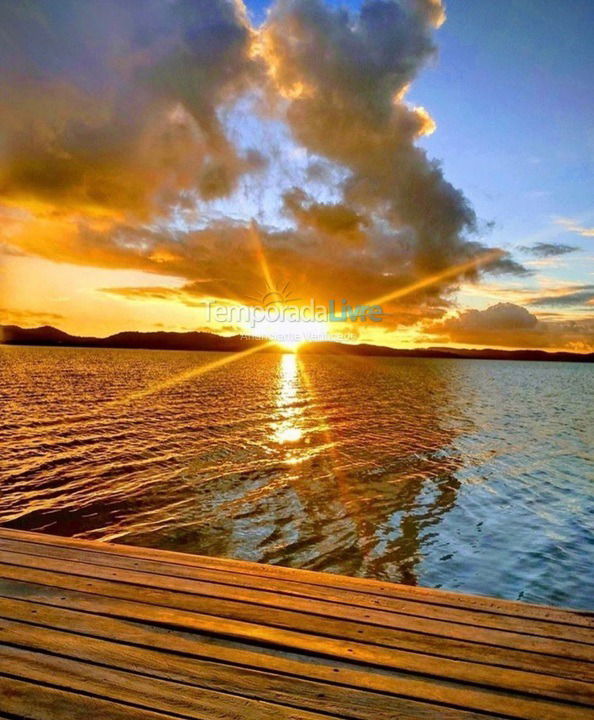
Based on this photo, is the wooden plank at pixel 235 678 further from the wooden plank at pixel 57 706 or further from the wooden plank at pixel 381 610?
the wooden plank at pixel 381 610

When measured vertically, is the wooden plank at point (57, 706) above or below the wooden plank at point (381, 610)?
above

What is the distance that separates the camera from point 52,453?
19000mm

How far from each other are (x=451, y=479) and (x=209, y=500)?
835 cm

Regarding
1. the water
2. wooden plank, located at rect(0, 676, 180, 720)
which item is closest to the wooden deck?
wooden plank, located at rect(0, 676, 180, 720)

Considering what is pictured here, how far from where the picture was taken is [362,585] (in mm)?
5004

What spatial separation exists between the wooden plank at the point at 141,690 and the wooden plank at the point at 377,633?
942 mm

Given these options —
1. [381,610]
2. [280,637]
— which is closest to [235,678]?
[280,637]

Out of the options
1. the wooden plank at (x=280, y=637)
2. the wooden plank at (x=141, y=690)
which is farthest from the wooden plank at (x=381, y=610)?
the wooden plank at (x=141, y=690)

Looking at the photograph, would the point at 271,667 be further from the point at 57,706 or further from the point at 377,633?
the point at 57,706

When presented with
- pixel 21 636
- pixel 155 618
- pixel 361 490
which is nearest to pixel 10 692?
pixel 21 636

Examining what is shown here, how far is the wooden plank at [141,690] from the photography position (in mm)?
3084

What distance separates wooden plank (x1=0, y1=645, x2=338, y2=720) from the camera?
10.1ft

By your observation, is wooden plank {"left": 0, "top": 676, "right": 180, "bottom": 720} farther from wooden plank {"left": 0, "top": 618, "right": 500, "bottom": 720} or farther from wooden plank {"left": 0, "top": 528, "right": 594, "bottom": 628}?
wooden plank {"left": 0, "top": 528, "right": 594, "bottom": 628}

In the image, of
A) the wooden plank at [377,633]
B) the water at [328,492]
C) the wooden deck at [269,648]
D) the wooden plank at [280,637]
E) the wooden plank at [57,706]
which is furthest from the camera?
the water at [328,492]
